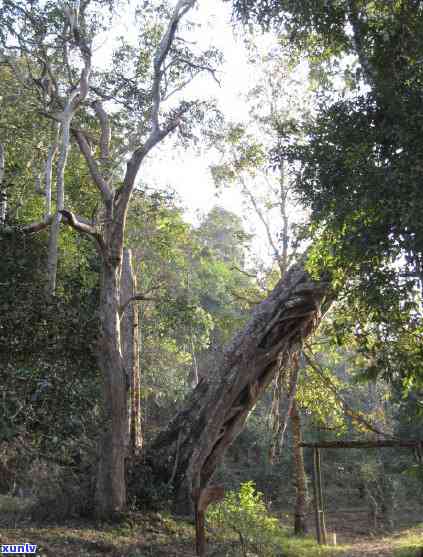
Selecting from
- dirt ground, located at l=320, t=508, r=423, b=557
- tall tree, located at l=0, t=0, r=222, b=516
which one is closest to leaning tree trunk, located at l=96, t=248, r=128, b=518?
tall tree, located at l=0, t=0, r=222, b=516

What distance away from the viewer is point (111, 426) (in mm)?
8555

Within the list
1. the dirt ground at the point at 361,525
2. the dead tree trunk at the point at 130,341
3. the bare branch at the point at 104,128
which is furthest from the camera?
the dirt ground at the point at 361,525

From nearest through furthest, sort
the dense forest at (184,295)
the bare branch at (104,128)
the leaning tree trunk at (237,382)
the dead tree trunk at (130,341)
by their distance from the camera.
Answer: the dense forest at (184,295) < the leaning tree trunk at (237,382) < the bare branch at (104,128) < the dead tree trunk at (130,341)

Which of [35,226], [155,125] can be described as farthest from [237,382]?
[155,125]

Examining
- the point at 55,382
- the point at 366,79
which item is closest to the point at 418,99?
the point at 366,79

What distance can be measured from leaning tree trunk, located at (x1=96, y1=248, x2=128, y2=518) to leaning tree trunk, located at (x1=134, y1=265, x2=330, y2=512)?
815 mm

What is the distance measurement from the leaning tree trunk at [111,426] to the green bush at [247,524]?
5.44 feet

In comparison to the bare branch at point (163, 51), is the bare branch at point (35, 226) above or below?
below

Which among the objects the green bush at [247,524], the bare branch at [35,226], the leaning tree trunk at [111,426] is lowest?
the green bush at [247,524]

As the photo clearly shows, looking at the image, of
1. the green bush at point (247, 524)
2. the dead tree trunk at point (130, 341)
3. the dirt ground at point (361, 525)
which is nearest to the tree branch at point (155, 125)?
the dead tree trunk at point (130, 341)

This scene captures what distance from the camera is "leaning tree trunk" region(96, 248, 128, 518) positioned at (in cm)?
849

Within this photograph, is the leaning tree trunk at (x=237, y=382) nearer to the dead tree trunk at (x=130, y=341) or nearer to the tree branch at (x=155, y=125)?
the dead tree trunk at (x=130, y=341)

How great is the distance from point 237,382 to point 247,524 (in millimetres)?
2150

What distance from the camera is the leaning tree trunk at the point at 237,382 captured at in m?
9.13
